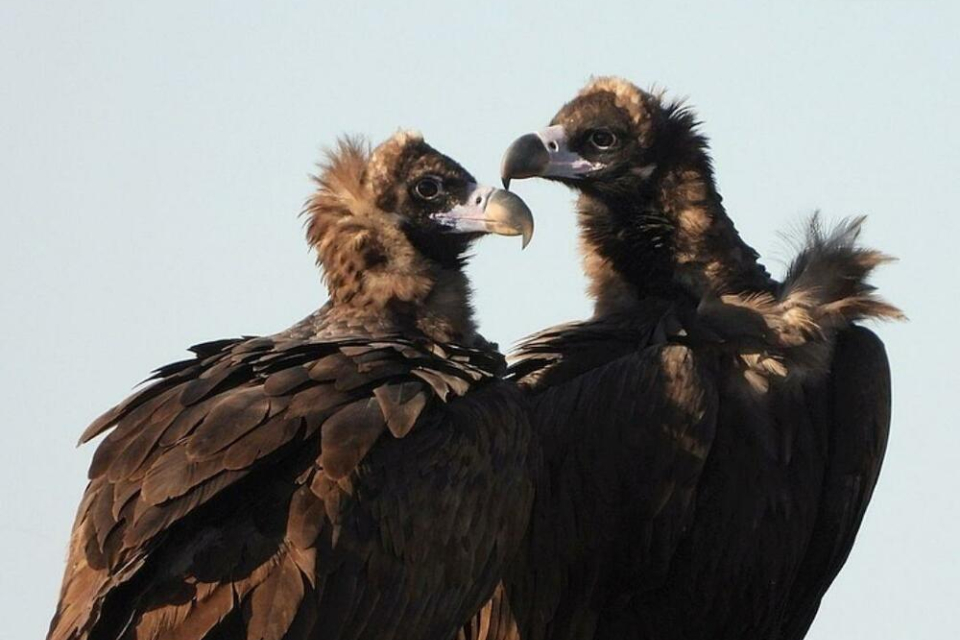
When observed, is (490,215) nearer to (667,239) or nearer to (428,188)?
(428,188)

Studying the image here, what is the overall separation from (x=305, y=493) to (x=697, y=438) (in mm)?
1969

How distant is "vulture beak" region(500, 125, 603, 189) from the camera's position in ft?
45.3

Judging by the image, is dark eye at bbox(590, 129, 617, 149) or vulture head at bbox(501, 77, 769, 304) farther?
dark eye at bbox(590, 129, 617, 149)

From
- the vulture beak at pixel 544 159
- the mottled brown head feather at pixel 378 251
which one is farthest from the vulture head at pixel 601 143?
the mottled brown head feather at pixel 378 251

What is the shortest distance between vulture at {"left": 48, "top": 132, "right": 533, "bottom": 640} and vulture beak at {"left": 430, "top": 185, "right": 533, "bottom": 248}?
624 mm

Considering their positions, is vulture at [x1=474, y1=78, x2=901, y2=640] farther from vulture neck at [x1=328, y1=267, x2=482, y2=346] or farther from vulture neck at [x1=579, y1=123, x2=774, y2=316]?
vulture neck at [x1=328, y1=267, x2=482, y2=346]

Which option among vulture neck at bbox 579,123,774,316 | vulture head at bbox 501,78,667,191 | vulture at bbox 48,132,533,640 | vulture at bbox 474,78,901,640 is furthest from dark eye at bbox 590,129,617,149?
vulture at bbox 48,132,533,640

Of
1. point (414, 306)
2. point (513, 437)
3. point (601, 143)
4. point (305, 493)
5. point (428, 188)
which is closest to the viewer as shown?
point (305, 493)

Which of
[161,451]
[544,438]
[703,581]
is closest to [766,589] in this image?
[703,581]

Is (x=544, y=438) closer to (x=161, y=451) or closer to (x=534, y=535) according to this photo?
→ (x=534, y=535)

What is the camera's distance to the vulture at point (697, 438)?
12938mm

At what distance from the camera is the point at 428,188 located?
13.7m

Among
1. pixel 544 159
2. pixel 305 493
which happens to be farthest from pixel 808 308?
pixel 305 493

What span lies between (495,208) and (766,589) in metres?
2.08
